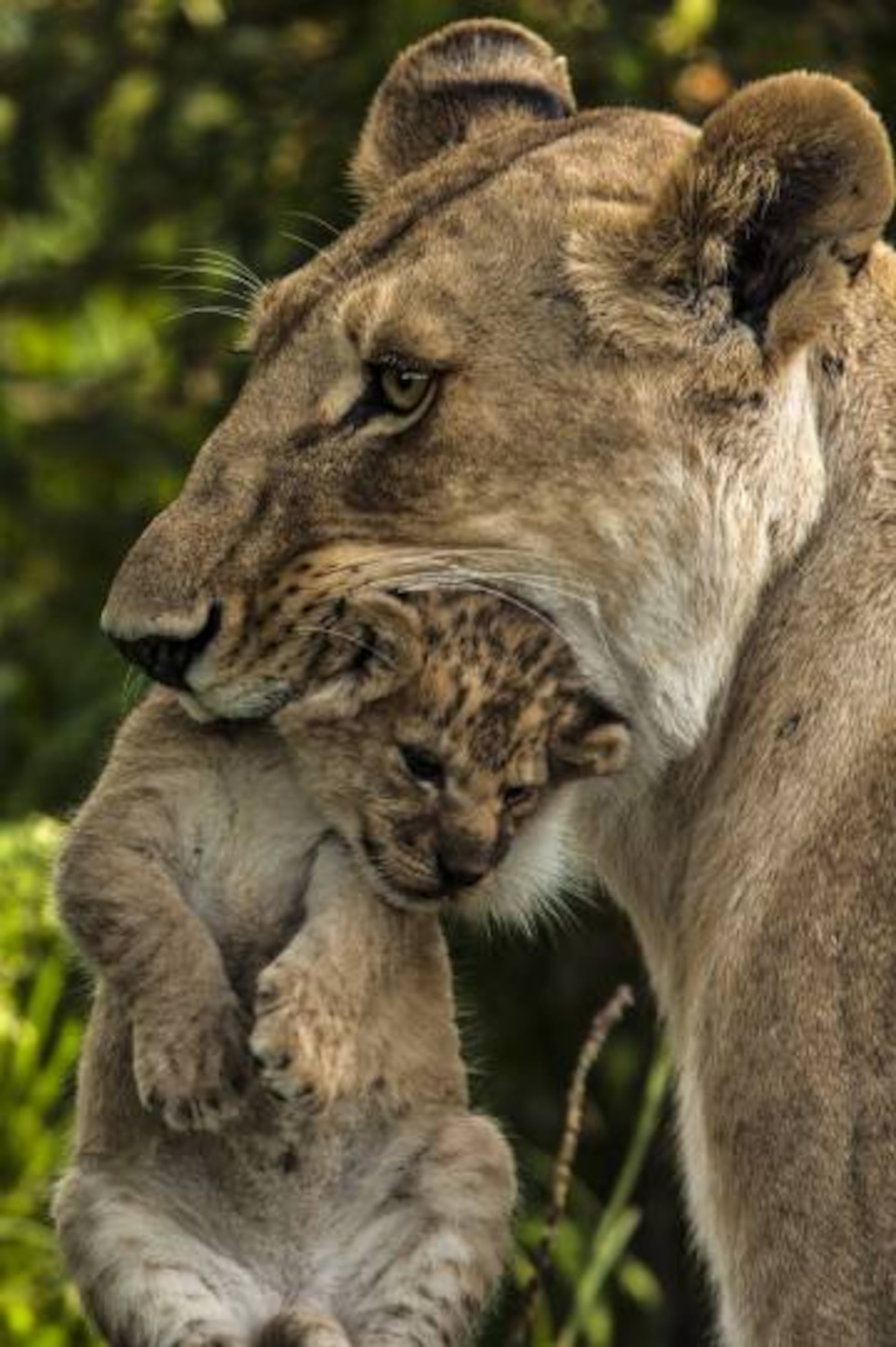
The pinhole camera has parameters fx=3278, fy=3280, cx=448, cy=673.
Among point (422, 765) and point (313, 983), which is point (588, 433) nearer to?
point (422, 765)

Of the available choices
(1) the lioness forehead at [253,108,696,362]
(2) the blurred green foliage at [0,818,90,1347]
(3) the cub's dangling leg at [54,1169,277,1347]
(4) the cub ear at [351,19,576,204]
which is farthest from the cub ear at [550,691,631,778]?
(2) the blurred green foliage at [0,818,90,1347]

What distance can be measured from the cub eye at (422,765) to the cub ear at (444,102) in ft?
3.47

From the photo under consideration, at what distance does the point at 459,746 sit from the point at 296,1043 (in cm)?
Result: 39

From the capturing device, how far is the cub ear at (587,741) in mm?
3904

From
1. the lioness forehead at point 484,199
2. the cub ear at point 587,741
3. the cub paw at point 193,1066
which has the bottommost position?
the cub paw at point 193,1066

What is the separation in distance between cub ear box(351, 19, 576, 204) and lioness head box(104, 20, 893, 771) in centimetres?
61

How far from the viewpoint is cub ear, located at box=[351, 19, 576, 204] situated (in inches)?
182

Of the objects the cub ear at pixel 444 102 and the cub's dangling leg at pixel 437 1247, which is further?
the cub ear at pixel 444 102

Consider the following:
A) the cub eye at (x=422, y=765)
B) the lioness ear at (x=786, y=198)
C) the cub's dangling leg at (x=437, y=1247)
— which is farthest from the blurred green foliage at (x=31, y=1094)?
the lioness ear at (x=786, y=198)

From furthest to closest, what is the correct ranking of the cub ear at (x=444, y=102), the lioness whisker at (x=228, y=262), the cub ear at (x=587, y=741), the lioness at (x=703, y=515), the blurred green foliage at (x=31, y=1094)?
the blurred green foliage at (x=31, y=1094) → the cub ear at (x=444, y=102) → the lioness whisker at (x=228, y=262) → the cub ear at (x=587, y=741) → the lioness at (x=703, y=515)

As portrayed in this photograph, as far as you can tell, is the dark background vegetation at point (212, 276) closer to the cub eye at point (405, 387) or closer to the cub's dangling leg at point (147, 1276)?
the cub's dangling leg at point (147, 1276)

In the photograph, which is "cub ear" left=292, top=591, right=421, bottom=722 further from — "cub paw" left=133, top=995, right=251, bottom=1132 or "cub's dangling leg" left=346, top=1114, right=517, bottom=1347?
"cub's dangling leg" left=346, top=1114, right=517, bottom=1347

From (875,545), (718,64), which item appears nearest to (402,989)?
(875,545)

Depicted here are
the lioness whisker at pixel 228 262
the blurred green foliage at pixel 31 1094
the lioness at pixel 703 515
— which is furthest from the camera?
the blurred green foliage at pixel 31 1094
